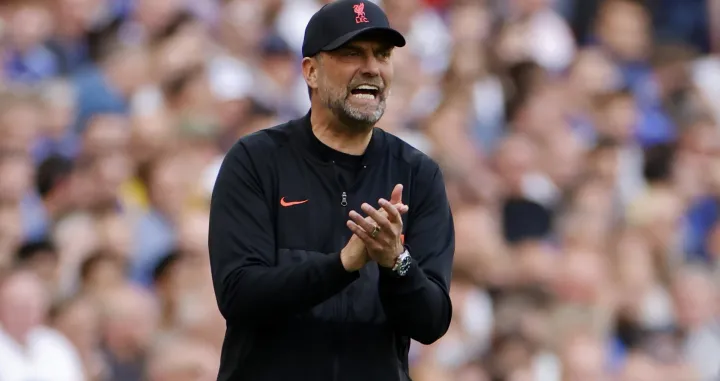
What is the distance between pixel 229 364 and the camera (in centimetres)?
436

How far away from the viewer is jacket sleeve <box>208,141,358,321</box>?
4133 mm

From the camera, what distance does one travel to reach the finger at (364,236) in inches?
158

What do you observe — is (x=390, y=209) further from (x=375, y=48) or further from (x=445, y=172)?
(x=445, y=172)

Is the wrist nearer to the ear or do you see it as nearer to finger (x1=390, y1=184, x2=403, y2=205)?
finger (x1=390, y1=184, x2=403, y2=205)

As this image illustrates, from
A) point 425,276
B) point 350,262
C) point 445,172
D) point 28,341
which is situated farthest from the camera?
point 445,172

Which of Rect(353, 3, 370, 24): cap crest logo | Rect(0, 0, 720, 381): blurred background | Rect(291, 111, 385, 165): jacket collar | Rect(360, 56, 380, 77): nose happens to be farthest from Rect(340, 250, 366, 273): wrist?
Rect(0, 0, 720, 381): blurred background

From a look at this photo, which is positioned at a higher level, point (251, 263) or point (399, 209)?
point (399, 209)

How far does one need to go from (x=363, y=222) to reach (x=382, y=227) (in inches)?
2.1

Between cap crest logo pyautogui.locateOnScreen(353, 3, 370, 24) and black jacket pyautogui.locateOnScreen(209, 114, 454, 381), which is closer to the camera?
black jacket pyautogui.locateOnScreen(209, 114, 454, 381)

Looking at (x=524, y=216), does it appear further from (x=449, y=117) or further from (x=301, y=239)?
(x=301, y=239)

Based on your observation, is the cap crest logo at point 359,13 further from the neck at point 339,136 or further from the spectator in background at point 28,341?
the spectator in background at point 28,341

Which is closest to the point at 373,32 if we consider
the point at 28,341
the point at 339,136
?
the point at 339,136

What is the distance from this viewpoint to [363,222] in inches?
157

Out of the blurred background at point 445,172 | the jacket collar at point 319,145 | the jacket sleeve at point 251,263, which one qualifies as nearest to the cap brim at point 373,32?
the jacket collar at point 319,145
